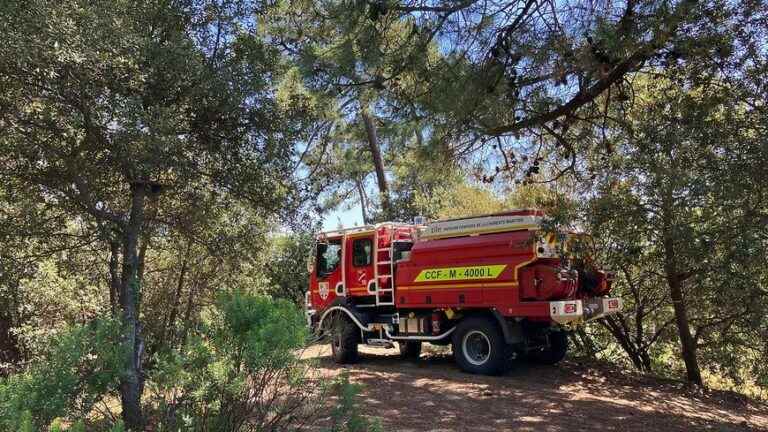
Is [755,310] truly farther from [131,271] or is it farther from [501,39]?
[131,271]

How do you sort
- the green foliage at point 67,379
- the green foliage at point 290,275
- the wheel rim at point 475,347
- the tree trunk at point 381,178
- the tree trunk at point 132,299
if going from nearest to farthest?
1. the green foliage at point 67,379
2. the tree trunk at point 132,299
3. the wheel rim at point 475,347
4. the tree trunk at point 381,178
5. the green foliage at point 290,275

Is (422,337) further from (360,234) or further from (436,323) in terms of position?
(360,234)

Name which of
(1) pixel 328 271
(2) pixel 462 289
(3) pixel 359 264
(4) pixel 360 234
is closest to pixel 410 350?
(3) pixel 359 264

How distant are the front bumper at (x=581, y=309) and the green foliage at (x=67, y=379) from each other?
604 centimetres

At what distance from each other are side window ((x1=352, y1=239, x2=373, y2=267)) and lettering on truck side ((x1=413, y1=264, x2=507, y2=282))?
4.09 ft

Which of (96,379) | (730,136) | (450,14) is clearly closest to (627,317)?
(730,136)

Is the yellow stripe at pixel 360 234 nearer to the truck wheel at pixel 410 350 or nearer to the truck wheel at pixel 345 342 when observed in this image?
the truck wheel at pixel 345 342

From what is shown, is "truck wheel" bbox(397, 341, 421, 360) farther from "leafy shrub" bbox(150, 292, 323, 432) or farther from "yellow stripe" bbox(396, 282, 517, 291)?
"leafy shrub" bbox(150, 292, 323, 432)

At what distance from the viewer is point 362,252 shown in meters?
10.6

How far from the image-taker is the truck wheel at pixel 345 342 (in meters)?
10.3

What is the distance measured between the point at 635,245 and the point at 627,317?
5.13 m

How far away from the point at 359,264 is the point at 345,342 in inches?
58.0

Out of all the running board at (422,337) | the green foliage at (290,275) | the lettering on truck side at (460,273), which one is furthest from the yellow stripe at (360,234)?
the green foliage at (290,275)

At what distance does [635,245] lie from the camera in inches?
239
